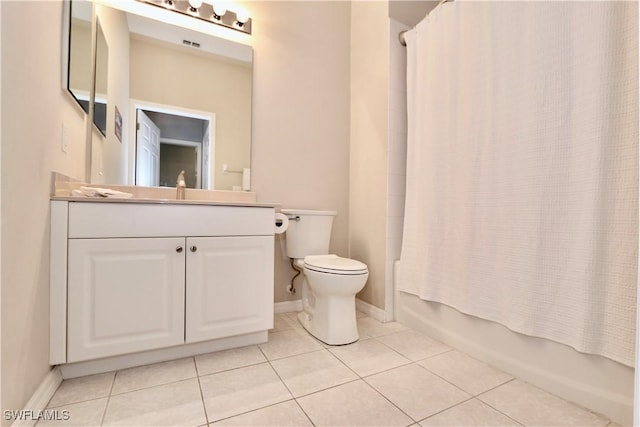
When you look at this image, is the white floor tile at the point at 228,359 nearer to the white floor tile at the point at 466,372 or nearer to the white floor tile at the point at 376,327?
the white floor tile at the point at 376,327

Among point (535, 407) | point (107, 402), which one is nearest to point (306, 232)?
point (107, 402)

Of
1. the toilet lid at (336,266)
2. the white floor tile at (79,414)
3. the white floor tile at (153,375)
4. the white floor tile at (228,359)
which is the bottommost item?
the white floor tile at (228,359)

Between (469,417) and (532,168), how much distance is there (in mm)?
995

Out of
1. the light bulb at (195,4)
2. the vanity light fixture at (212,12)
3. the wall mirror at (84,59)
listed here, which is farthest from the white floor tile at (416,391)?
the light bulb at (195,4)

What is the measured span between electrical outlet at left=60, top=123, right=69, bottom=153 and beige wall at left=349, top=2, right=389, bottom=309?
172 centimetres

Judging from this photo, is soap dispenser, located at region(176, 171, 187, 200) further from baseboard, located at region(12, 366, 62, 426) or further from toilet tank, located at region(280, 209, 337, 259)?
baseboard, located at region(12, 366, 62, 426)

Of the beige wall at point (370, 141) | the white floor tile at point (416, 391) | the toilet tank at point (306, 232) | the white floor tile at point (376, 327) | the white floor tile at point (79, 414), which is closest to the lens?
the white floor tile at point (79, 414)

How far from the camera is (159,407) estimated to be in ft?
3.47

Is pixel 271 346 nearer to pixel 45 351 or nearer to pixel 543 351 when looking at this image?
pixel 45 351

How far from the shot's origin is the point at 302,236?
192cm

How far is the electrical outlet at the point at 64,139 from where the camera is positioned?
1.24 m

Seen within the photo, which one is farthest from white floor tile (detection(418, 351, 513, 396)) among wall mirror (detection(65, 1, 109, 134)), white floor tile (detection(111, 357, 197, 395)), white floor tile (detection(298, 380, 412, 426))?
wall mirror (detection(65, 1, 109, 134))

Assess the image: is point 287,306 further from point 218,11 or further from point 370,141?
point 218,11

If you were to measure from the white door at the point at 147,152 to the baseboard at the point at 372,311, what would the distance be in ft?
5.25
